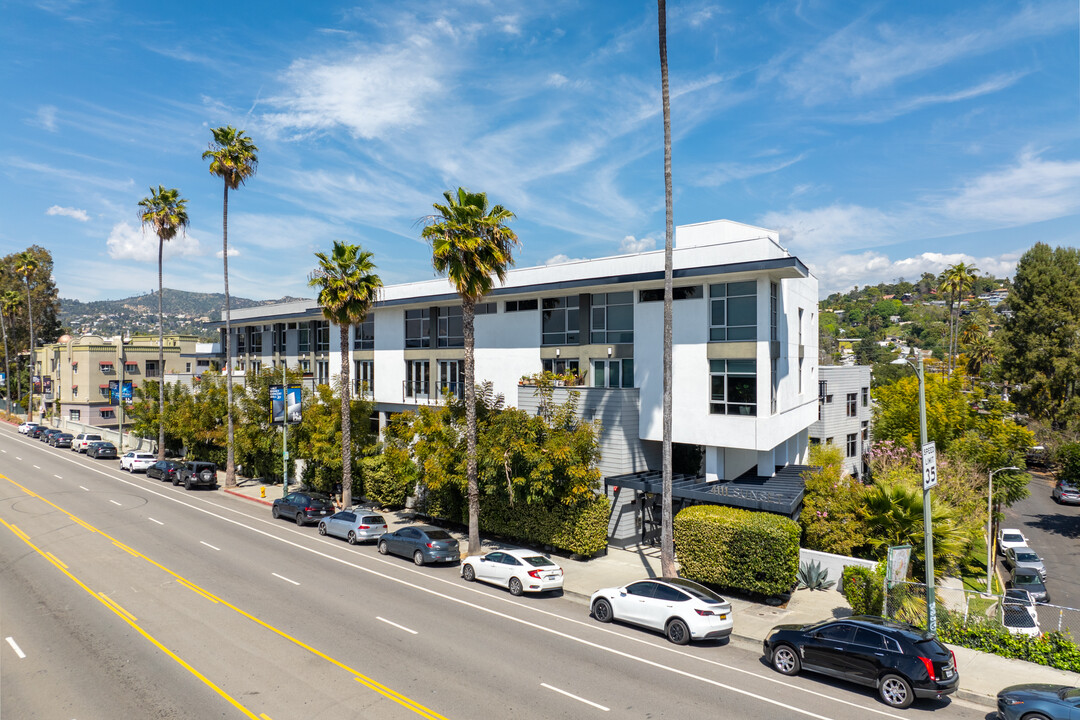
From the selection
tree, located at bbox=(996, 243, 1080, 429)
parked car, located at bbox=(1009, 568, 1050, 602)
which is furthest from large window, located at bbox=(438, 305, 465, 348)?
tree, located at bbox=(996, 243, 1080, 429)

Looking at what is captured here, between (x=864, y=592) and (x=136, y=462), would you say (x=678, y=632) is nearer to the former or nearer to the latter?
(x=864, y=592)

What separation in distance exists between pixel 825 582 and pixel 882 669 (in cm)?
904

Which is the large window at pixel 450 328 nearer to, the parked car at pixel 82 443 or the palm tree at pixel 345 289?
the palm tree at pixel 345 289

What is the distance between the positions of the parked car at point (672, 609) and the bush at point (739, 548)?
344 cm

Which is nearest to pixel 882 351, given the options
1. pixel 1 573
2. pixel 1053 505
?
pixel 1053 505

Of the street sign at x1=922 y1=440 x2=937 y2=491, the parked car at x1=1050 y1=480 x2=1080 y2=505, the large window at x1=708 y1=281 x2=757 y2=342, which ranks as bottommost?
the parked car at x1=1050 y1=480 x2=1080 y2=505

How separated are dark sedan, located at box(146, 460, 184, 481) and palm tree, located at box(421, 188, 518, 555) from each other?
1179 inches

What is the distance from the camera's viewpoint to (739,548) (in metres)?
20.9

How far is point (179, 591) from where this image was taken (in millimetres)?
20188

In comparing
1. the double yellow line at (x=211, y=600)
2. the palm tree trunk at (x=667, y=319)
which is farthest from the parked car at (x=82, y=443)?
the palm tree trunk at (x=667, y=319)

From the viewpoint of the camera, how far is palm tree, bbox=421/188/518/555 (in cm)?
2509

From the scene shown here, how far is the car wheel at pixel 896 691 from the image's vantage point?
13.4 metres

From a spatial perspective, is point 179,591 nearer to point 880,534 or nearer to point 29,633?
point 29,633

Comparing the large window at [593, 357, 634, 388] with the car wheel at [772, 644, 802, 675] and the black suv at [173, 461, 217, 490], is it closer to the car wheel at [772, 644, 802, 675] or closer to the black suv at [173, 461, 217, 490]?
the car wheel at [772, 644, 802, 675]
